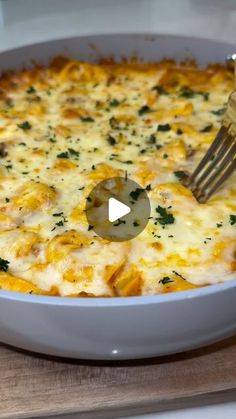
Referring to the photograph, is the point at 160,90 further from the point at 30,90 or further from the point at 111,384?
the point at 111,384

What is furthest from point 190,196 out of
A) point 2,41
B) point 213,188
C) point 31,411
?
point 2,41

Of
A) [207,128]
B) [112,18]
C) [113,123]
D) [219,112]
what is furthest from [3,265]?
[112,18]

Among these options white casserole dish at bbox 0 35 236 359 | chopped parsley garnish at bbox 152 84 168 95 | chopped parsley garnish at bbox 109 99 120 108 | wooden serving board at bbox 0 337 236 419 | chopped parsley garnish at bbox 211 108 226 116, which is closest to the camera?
white casserole dish at bbox 0 35 236 359

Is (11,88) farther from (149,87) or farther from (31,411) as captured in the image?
(31,411)

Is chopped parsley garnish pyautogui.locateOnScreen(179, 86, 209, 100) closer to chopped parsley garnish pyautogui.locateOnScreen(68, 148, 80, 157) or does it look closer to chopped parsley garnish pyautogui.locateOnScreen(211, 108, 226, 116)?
chopped parsley garnish pyautogui.locateOnScreen(211, 108, 226, 116)

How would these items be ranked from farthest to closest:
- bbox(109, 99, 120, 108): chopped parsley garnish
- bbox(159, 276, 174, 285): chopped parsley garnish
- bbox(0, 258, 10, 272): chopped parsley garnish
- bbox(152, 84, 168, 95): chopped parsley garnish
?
bbox(152, 84, 168, 95): chopped parsley garnish, bbox(109, 99, 120, 108): chopped parsley garnish, bbox(0, 258, 10, 272): chopped parsley garnish, bbox(159, 276, 174, 285): chopped parsley garnish

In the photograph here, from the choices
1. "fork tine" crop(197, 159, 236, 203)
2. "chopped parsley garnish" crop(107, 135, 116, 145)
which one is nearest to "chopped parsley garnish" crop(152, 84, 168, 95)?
"chopped parsley garnish" crop(107, 135, 116, 145)
